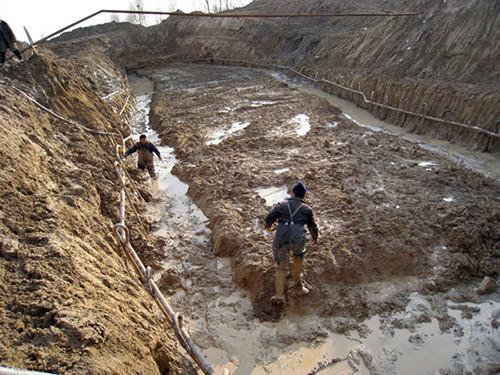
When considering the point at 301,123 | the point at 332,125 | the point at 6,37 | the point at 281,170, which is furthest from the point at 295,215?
the point at 301,123

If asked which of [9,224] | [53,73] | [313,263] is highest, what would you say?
[53,73]

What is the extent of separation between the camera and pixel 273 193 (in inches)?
319

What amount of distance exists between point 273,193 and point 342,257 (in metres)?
2.65

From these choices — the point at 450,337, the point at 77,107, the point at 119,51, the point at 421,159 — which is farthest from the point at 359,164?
the point at 119,51

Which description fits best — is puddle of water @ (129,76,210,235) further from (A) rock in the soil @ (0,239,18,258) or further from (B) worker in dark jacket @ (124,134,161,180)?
(A) rock in the soil @ (0,239,18,258)

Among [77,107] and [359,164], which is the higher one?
[77,107]

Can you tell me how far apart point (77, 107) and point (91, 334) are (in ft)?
24.5

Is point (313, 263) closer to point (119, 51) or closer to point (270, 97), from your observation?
point (270, 97)

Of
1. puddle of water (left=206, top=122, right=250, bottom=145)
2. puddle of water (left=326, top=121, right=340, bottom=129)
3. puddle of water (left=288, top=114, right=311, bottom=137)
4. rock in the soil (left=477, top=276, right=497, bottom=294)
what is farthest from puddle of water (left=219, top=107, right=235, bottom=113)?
rock in the soil (left=477, top=276, right=497, bottom=294)

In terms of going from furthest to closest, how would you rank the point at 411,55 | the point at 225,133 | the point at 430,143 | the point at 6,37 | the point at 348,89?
the point at 348,89 < the point at 411,55 < the point at 225,133 < the point at 430,143 < the point at 6,37

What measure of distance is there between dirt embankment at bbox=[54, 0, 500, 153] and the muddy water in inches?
9.7

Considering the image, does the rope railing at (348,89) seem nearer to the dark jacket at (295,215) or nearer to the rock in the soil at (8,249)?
the dark jacket at (295,215)

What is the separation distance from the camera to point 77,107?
9078mm

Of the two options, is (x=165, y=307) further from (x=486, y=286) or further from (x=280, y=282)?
(x=486, y=286)
